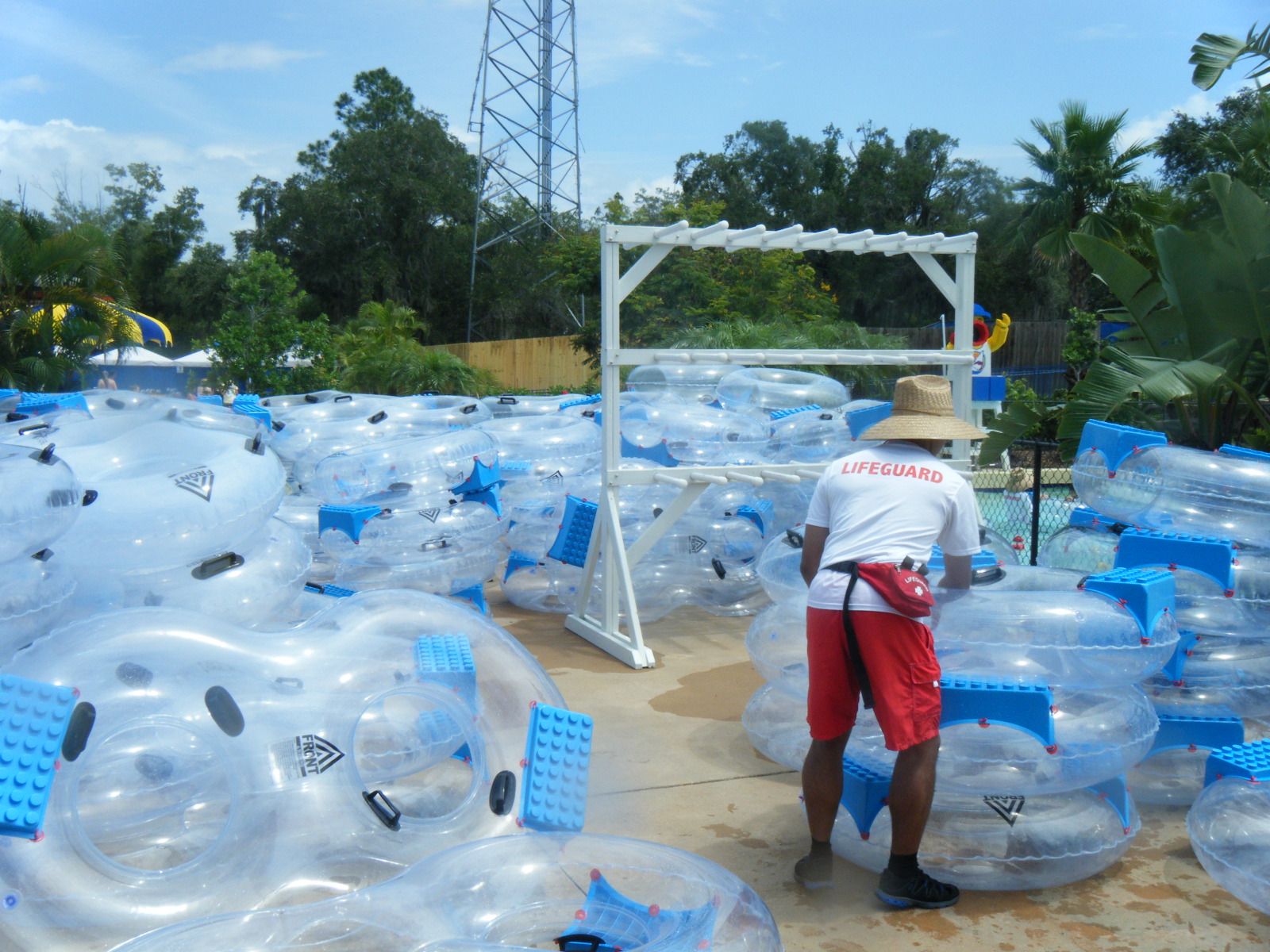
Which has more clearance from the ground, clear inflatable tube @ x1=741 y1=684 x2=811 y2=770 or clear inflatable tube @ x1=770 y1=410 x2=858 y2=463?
clear inflatable tube @ x1=770 y1=410 x2=858 y2=463

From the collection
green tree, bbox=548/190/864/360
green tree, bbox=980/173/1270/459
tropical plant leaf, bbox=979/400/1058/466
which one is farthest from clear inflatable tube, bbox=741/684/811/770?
green tree, bbox=548/190/864/360

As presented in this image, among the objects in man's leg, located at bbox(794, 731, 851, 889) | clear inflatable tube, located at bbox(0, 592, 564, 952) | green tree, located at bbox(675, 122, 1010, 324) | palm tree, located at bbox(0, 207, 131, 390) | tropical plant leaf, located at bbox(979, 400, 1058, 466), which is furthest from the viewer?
green tree, located at bbox(675, 122, 1010, 324)

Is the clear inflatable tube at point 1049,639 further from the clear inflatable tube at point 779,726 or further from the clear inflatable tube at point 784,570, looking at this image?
the clear inflatable tube at point 784,570

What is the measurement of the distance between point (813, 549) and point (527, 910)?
5.37 feet

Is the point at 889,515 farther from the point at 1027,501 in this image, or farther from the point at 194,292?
the point at 194,292

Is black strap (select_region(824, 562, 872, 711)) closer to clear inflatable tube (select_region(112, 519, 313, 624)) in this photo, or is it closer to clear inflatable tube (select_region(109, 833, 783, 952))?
clear inflatable tube (select_region(109, 833, 783, 952))

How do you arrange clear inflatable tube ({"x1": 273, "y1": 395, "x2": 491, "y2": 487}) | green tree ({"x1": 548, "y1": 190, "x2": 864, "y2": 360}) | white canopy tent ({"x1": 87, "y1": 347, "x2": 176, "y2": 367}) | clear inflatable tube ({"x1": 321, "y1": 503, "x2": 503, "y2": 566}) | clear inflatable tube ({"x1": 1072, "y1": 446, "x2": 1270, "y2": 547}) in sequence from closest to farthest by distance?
clear inflatable tube ({"x1": 1072, "y1": 446, "x2": 1270, "y2": 547}) → clear inflatable tube ({"x1": 321, "y1": 503, "x2": 503, "y2": 566}) → clear inflatable tube ({"x1": 273, "y1": 395, "x2": 491, "y2": 487}) → white canopy tent ({"x1": 87, "y1": 347, "x2": 176, "y2": 367}) → green tree ({"x1": 548, "y1": 190, "x2": 864, "y2": 360})

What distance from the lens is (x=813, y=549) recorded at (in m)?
3.58

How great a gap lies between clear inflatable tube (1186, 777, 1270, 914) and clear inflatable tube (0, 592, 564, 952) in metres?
2.29

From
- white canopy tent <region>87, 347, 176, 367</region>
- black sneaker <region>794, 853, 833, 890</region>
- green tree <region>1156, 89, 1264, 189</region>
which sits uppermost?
green tree <region>1156, 89, 1264, 189</region>

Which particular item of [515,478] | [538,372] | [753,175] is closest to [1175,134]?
[753,175]

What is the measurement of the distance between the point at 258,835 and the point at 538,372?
26860 millimetres

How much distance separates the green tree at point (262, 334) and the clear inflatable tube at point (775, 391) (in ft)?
43.5

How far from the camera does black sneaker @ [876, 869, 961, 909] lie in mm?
3297
